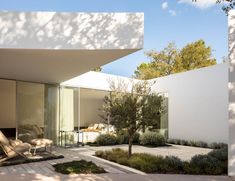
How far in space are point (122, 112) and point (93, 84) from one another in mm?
6298

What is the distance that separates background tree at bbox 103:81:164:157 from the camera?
33.8 ft

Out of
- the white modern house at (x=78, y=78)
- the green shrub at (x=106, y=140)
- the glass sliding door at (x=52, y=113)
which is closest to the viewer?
the white modern house at (x=78, y=78)

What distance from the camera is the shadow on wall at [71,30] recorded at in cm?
754

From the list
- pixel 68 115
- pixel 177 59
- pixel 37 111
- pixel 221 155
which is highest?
pixel 177 59

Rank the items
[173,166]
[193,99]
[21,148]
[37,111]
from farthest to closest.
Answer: [193,99]
[37,111]
[21,148]
[173,166]

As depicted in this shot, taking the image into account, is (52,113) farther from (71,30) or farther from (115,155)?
(71,30)

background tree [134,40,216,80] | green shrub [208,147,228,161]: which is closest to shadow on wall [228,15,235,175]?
green shrub [208,147,228,161]

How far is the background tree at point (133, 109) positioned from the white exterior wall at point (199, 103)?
519cm

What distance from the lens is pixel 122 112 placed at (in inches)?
405

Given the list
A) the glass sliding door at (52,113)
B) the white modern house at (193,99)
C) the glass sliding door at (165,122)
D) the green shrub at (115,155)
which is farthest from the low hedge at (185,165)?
the glass sliding door at (165,122)

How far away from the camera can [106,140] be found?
15617 millimetres

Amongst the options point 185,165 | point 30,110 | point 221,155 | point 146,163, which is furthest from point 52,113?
point 221,155

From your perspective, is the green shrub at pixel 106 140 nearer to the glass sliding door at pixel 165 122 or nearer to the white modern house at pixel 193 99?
the white modern house at pixel 193 99

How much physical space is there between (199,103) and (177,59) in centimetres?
1731
